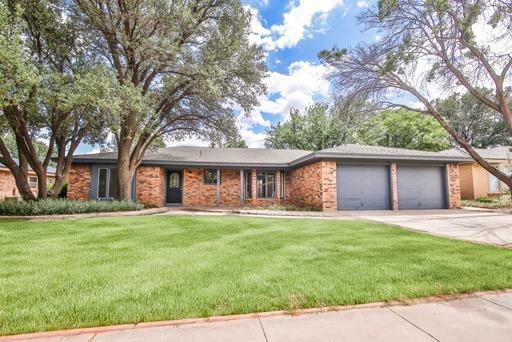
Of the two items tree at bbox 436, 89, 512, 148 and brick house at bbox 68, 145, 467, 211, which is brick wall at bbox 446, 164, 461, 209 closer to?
brick house at bbox 68, 145, 467, 211

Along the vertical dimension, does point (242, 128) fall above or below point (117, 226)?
above

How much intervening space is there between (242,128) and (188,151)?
Answer: 4679 mm

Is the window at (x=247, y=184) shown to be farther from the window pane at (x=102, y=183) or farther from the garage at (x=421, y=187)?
the garage at (x=421, y=187)

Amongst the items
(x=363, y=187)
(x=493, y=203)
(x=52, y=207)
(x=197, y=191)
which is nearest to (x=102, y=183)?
(x=197, y=191)

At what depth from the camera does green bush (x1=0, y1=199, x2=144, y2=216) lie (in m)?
9.30

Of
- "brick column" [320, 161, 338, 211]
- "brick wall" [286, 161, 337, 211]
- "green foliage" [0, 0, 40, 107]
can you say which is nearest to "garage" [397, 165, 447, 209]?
"brick column" [320, 161, 338, 211]

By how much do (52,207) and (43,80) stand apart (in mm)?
4382

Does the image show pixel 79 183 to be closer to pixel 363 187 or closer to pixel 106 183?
pixel 106 183

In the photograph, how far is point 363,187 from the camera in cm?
1320

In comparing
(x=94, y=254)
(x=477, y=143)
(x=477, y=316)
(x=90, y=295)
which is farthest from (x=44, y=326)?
(x=477, y=143)

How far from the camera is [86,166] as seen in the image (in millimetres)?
14688

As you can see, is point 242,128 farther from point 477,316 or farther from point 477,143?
point 477,143

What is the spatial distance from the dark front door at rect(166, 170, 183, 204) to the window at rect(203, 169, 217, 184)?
1.47 m

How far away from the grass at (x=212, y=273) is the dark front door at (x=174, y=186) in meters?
9.97
